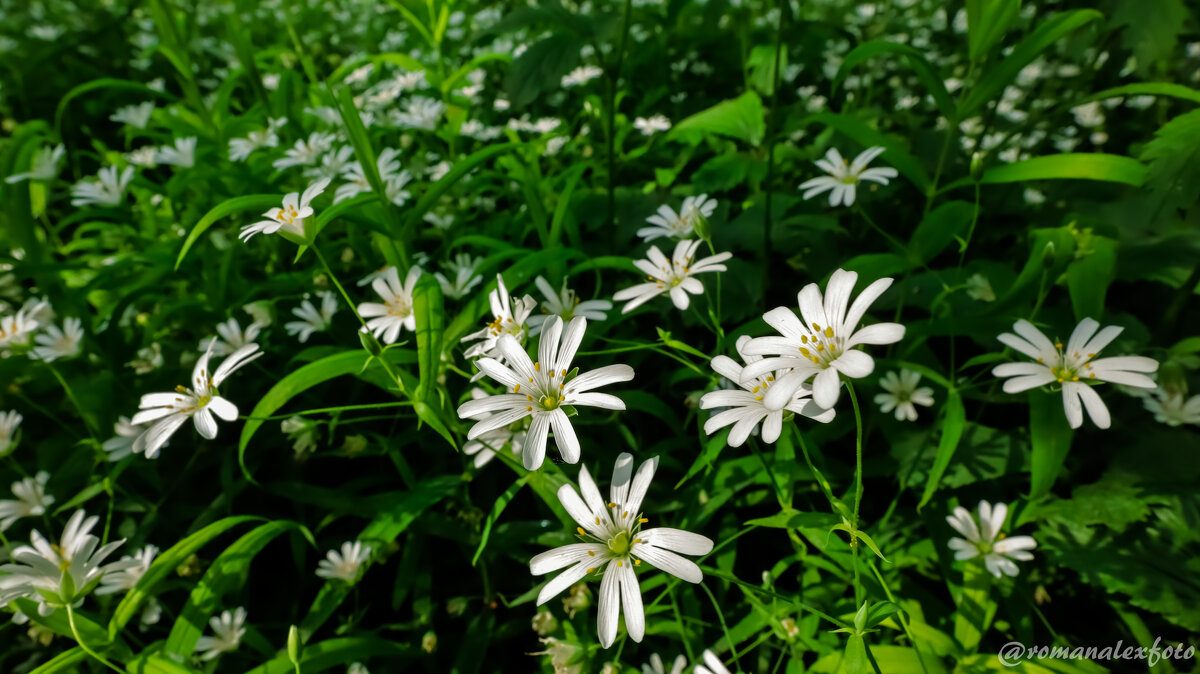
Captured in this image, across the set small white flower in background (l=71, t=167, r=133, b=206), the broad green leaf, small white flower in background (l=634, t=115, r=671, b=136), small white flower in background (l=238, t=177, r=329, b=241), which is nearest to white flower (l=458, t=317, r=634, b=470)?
small white flower in background (l=238, t=177, r=329, b=241)

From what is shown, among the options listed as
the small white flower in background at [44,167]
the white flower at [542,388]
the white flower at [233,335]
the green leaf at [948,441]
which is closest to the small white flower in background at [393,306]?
the white flower at [542,388]

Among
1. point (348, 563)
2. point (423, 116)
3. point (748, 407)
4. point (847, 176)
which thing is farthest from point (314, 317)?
point (847, 176)

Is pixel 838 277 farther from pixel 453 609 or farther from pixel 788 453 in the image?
pixel 453 609

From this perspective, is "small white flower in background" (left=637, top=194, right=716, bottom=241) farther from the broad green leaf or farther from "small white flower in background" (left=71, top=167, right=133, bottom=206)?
"small white flower in background" (left=71, top=167, right=133, bottom=206)

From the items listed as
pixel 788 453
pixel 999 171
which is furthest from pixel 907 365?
pixel 999 171

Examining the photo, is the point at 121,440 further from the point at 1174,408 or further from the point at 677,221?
the point at 1174,408

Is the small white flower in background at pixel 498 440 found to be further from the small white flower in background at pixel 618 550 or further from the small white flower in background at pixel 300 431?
the small white flower in background at pixel 300 431
